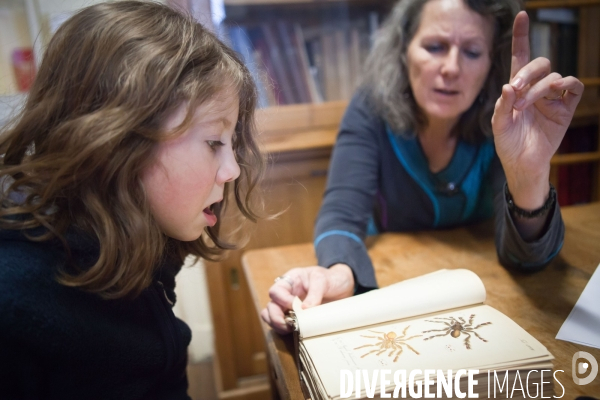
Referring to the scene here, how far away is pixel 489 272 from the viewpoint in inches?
30.4

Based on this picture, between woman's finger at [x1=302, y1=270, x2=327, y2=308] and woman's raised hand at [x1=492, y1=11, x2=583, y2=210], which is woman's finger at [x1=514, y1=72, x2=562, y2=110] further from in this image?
woman's finger at [x1=302, y1=270, x2=327, y2=308]

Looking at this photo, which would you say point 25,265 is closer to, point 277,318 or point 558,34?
point 277,318

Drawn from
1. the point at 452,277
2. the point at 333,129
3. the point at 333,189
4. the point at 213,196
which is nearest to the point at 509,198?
the point at 452,277

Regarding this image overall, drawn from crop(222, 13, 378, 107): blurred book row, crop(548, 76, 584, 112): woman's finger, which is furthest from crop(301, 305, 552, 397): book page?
crop(222, 13, 378, 107): blurred book row

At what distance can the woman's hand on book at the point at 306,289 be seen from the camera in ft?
2.09

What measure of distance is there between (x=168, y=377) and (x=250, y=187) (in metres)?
0.33

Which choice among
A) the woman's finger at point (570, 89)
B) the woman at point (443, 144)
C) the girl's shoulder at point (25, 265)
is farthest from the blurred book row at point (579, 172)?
the girl's shoulder at point (25, 265)

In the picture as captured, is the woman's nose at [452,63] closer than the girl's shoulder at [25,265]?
No

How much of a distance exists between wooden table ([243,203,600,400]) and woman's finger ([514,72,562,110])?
285 mm

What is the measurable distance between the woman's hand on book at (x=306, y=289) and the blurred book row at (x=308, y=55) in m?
0.86

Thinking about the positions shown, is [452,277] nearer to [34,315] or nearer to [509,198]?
[509,198]

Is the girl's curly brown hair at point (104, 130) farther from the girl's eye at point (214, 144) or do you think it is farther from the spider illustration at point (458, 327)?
the spider illustration at point (458, 327)

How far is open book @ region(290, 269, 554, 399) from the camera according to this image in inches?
17.2

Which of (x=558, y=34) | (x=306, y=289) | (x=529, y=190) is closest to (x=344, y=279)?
(x=306, y=289)
